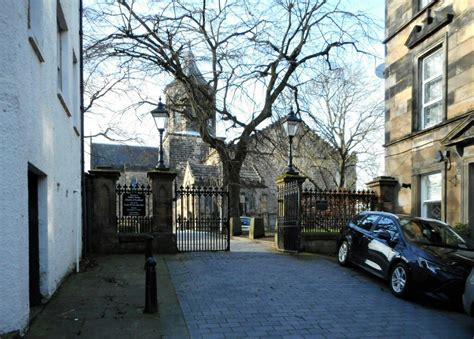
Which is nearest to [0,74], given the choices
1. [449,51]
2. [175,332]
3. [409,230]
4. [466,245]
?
[175,332]

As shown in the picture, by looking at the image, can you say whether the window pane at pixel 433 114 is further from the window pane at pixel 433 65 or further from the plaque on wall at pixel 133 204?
the plaque on wall at pixel 133 204

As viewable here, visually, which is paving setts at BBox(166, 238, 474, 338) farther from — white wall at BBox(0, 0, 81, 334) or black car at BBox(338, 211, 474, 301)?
white wall at BBox(0, 0, 81, 334)

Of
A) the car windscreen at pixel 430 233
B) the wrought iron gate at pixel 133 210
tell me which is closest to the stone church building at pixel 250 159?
the wrought iron gate at pixel 133 210

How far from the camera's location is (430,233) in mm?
8617

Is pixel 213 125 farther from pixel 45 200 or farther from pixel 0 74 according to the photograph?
pixel 0 74

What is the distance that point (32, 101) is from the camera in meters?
5.57

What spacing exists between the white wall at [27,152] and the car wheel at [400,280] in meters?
6.18

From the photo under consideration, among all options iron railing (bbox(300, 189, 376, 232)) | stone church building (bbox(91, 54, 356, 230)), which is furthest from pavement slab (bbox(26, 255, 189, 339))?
stone church building (bbox(91, 54, 356, 230))

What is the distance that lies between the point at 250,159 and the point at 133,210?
12.6 meters

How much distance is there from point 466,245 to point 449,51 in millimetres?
6034

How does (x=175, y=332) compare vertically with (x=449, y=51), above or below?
below

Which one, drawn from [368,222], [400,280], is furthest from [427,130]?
[400,280]

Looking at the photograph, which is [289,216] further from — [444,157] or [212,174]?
[212,174]

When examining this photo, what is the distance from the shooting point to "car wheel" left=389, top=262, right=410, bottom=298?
7723 mm
